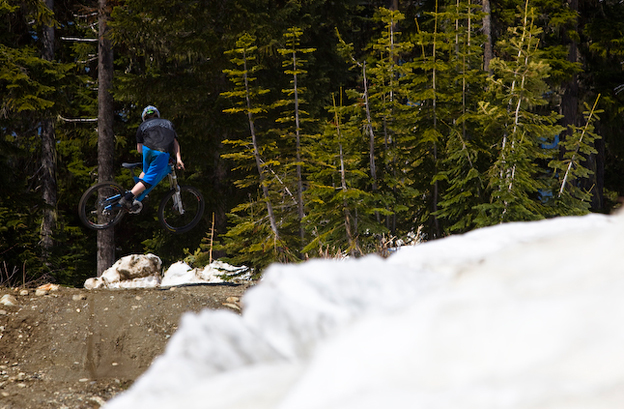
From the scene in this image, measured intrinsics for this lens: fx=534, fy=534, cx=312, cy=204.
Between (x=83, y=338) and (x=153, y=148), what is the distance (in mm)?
2965

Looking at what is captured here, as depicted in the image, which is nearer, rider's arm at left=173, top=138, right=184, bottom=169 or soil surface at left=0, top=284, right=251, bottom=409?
soil surface at left=0, top=284, right=251, bottom=409

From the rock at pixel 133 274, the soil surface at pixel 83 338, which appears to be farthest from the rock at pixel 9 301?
the rock at pixel 133 274

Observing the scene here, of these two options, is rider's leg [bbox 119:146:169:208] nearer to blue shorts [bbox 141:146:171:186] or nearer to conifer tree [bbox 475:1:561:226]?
blue shorts [bbox 141:146:171:186]

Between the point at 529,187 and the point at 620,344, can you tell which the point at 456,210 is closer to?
the point at 529,187

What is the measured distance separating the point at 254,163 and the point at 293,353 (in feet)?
32.6

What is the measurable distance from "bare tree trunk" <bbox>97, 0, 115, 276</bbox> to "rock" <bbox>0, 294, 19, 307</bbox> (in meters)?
7.23

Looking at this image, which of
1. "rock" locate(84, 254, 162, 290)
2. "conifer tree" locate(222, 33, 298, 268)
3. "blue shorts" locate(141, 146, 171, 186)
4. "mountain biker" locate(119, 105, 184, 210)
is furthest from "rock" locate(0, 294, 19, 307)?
"rock" locate(84, 254, 162, 290)

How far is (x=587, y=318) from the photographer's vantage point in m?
1.12

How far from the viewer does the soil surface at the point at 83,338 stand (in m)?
5.43

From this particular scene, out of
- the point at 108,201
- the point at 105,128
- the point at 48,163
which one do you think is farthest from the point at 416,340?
the point at 48,163

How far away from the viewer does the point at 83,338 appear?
6590 mm

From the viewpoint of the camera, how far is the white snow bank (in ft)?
3.31

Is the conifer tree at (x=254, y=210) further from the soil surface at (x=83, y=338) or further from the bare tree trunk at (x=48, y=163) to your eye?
the bare tree trunk at (x=48, y=163)

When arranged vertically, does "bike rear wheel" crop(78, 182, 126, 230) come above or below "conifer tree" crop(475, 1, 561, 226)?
below
